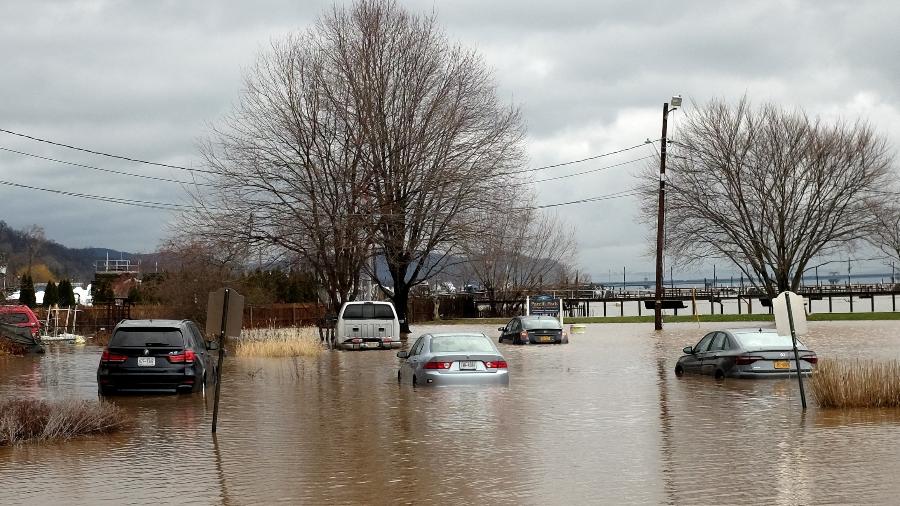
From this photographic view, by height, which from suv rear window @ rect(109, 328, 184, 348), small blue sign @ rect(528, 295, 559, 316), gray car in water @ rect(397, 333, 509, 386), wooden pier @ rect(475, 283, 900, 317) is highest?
wooden pier @ rect(475, 283, 900, 317)

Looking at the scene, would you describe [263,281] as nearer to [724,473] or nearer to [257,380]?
[257,380]

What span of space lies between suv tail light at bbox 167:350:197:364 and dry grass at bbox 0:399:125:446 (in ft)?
16.0

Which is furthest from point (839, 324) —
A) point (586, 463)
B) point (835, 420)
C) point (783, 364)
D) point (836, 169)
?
point (586, 463)

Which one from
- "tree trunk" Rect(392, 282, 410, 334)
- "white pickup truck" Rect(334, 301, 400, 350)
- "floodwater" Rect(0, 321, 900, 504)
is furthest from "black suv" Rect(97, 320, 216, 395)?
"tree trunk" Rect(392, 282, 410, 334)

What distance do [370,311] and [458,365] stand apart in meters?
18.4

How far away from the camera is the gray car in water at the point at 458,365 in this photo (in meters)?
21.0

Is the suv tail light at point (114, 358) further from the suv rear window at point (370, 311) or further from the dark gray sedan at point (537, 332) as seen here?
the dark gray sedan at point (537, 332)

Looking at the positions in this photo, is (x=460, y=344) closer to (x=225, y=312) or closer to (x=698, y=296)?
(x=225, y=312)

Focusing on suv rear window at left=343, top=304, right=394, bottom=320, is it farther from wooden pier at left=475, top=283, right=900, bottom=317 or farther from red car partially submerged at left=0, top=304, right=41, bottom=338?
wooden pier at left=475, top=283, right=900, bottom=317

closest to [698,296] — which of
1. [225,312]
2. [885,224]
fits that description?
[885,224]

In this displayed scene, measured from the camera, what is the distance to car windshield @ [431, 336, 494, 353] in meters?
21.9

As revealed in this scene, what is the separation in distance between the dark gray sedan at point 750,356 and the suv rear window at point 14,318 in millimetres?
26214

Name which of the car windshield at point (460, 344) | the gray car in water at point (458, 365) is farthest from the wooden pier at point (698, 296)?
the gray car in water at point (458, 365)

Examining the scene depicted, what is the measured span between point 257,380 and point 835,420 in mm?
14164
